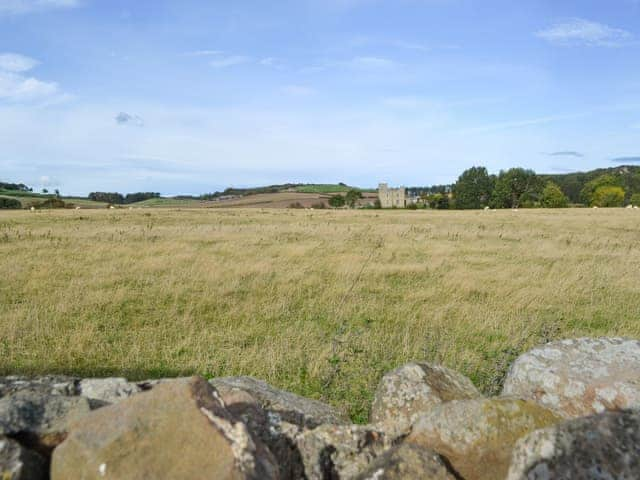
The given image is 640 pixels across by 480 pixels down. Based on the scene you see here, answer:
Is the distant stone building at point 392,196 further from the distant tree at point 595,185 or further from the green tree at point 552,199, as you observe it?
the distant tree at point 595,185

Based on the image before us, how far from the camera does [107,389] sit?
4023mm

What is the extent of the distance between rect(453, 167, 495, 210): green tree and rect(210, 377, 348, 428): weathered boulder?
4921 inches

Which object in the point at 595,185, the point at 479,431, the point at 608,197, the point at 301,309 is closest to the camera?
the point at 479,431

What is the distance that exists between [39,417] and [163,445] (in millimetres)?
1046

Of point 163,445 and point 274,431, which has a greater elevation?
point 163,445

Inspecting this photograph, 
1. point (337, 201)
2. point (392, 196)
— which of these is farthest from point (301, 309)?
point (392, 196)

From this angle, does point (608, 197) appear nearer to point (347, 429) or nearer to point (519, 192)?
point (519, 192)

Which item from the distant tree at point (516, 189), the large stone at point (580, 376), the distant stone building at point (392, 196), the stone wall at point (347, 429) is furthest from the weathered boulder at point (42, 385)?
the distant stone building at point (392, 196)

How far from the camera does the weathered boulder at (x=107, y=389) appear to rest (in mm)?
3930

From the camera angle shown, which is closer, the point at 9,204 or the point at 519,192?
the point at 9,204

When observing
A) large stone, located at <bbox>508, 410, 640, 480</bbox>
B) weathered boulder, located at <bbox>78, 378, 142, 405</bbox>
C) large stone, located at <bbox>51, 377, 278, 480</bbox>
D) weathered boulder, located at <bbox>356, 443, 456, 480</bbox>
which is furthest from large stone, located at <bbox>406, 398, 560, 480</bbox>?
weathered boulder, located at <bbox>78, 378, 142, 405</bbox>

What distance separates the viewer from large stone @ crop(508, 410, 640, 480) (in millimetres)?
2613

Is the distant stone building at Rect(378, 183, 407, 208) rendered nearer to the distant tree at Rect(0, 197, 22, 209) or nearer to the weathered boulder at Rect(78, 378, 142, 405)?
the distant tree at Rect(0, 197, 22, 209)

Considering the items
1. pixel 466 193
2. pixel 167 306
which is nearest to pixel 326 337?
pixel 167 306
